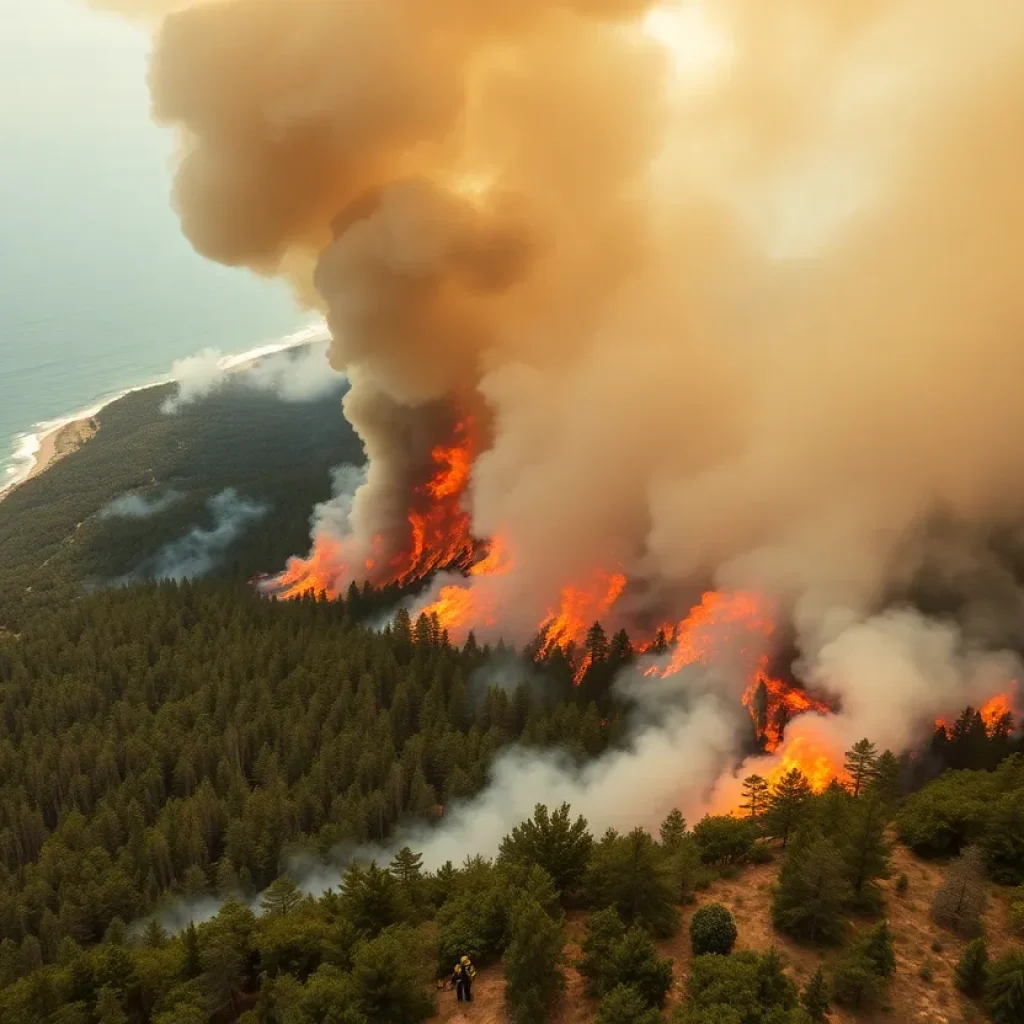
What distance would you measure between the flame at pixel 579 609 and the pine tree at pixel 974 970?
77196mm

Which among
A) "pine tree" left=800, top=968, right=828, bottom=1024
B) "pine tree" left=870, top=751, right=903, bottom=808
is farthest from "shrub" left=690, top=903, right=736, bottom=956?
"pine tree" left=870, top=751, right=903, bottom=808

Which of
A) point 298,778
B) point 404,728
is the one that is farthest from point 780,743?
point 298,778

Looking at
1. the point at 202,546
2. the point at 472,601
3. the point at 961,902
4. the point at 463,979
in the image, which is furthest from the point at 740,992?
the point at 202,546

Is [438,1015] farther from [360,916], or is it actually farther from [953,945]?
[953,945]

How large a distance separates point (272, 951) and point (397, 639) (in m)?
67.5

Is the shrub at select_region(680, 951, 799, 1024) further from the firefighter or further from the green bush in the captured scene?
the green bush

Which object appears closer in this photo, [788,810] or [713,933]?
[713,933]

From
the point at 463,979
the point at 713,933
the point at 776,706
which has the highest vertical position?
the point at 776,706

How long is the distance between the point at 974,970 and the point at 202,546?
570 ft

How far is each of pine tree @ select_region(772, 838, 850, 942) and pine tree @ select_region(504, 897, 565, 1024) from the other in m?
11.3

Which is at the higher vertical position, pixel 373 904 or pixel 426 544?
pixel 426 544

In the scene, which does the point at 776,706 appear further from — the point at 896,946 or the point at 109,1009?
the point at 109,1009

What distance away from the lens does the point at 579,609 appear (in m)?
117

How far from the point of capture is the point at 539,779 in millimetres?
75562
